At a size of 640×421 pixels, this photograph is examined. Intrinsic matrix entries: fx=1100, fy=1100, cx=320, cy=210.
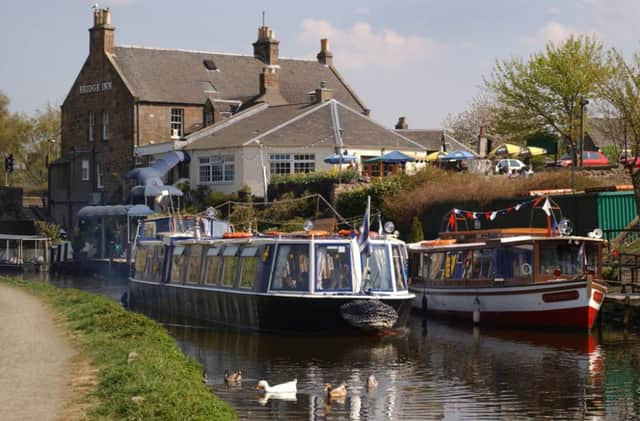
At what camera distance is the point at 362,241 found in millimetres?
25578

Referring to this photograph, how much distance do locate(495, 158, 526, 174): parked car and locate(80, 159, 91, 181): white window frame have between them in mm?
25644

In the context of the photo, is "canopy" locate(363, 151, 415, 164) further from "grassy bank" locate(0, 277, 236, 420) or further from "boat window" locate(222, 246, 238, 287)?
"grassy bank" locate(0, 277, 236, 420)

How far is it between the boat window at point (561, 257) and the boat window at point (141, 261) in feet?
44.9

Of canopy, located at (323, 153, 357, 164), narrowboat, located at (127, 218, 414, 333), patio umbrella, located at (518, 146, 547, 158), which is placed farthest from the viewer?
patio umbrella, located at (518, 146, 547, 158)

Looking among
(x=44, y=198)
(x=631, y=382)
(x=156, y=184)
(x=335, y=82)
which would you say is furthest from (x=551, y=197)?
(x=44, y=198)

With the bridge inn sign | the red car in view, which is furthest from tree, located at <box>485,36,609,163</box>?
the bridge inn sign

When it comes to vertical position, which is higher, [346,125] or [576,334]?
[346,125]

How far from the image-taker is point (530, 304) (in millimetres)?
27844

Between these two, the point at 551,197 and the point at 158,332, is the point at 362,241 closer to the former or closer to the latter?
the point at 158,332

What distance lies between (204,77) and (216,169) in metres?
10.8

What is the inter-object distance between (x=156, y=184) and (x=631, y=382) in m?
39.1

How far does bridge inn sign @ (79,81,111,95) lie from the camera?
62.9 meters

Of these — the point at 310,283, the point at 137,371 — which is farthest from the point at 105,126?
the point at 137,371

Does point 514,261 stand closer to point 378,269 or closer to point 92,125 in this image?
point 378,269
